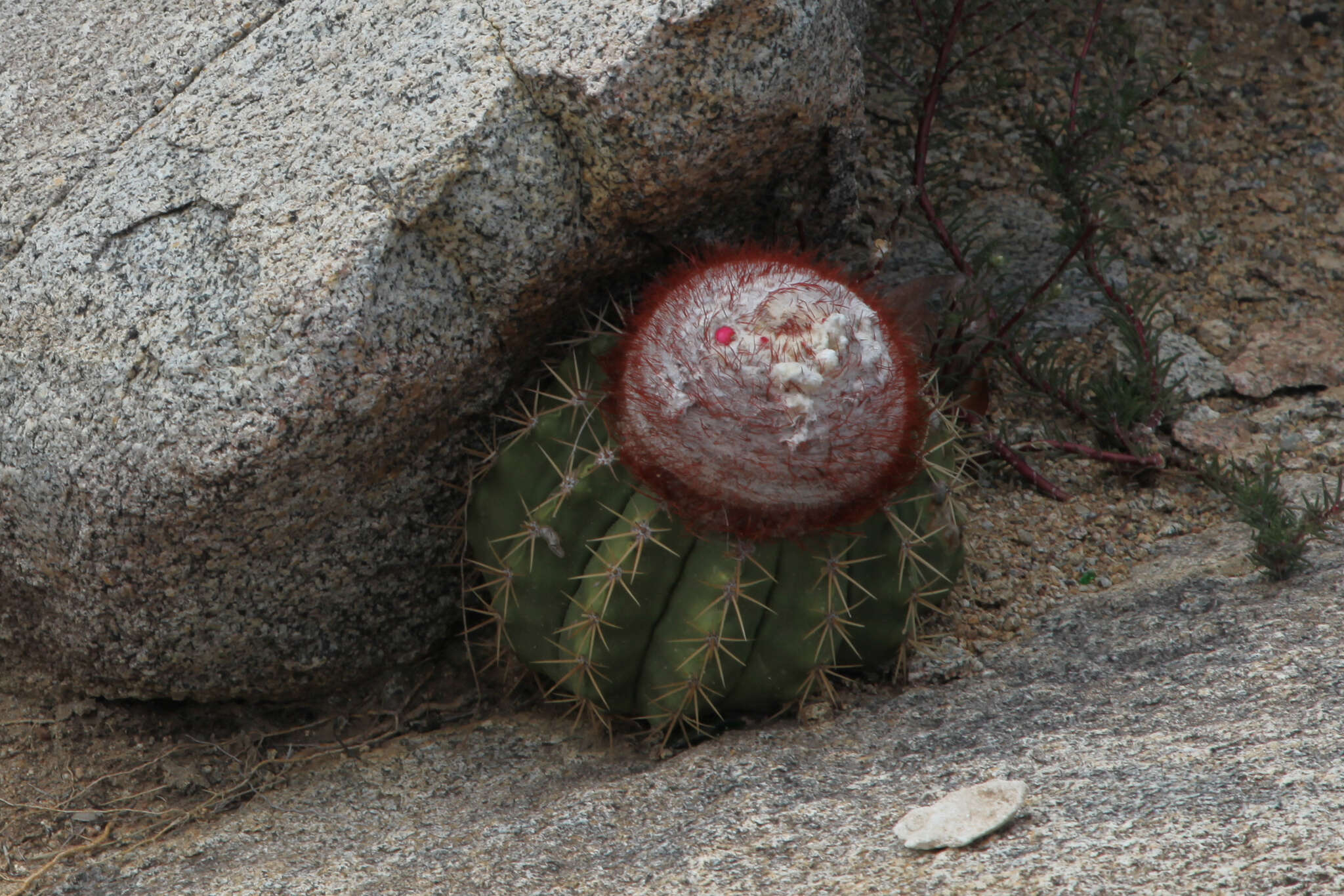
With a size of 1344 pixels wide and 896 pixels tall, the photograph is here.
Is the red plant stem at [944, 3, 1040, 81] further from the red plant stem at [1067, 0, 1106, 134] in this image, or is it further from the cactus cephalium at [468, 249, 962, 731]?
the cactus cephalium at [468, 249, 962, 731]

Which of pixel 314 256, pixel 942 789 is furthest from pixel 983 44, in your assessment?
pixel 942 789

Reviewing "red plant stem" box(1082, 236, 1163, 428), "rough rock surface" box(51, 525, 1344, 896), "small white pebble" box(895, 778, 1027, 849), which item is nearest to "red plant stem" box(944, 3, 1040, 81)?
"red plant stem" box(1082, 236, 1163, 428)

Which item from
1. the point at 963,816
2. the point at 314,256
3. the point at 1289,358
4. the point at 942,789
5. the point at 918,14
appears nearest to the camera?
the point at 963,816

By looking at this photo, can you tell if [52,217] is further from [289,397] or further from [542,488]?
[542,488]

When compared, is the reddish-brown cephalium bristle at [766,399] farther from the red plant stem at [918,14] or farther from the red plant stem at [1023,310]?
the red plant stem at [918,14]

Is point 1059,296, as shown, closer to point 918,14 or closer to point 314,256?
point 918,14
